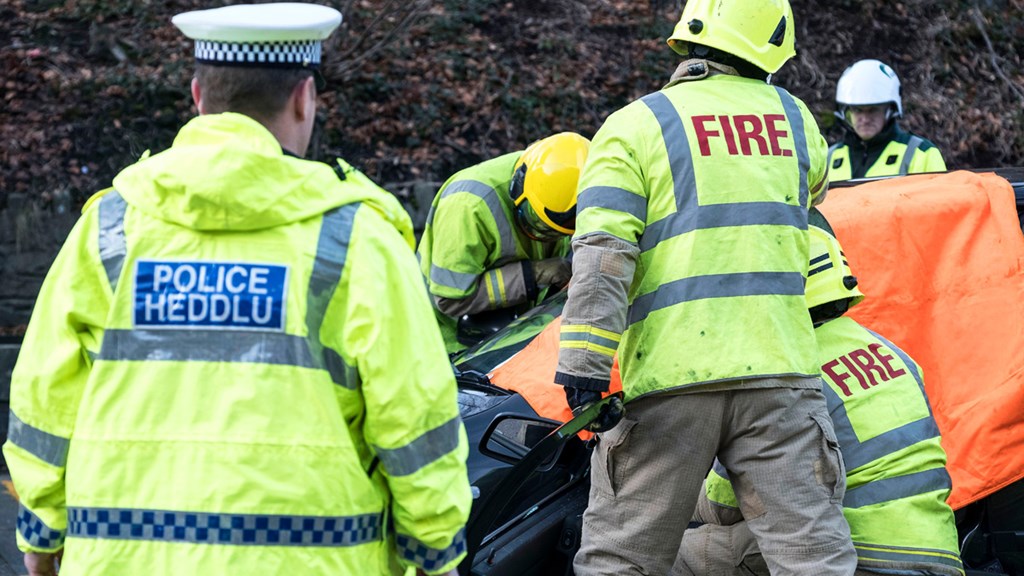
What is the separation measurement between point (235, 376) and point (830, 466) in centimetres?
171

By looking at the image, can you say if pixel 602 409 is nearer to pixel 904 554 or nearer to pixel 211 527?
pixel 904 554

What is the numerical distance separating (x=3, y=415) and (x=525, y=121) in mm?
3785

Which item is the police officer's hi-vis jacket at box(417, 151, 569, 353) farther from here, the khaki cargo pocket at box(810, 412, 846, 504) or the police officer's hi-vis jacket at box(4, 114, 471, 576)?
the police officer's hi-vis jacket at box(4, 114, 471, 576)

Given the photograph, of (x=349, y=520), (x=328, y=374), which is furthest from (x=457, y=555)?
(x=328, y=374)

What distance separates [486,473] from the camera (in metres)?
3.26

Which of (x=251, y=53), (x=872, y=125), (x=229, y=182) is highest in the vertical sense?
(x=251, y=53)

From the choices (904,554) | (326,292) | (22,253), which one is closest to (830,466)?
(904,554)

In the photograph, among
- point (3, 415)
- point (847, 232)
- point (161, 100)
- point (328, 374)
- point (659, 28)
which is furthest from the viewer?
point (659, 28)

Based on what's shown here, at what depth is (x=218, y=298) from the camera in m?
1.84

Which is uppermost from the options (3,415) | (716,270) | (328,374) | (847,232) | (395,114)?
(328,374)

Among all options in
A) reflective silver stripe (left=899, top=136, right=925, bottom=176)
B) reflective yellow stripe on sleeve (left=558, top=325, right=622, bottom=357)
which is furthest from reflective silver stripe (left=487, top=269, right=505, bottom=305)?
reflective silver stripe (left=899, top=136, right=925, bottom=176)

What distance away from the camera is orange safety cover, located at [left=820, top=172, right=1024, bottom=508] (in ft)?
11.9

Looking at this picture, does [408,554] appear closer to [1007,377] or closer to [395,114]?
[1007,377]

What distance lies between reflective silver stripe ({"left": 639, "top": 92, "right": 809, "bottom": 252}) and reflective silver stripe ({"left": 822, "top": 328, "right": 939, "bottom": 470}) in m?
0.51
